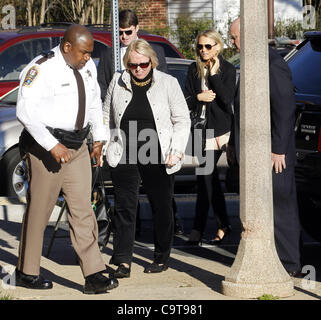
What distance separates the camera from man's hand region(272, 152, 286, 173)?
274 inches

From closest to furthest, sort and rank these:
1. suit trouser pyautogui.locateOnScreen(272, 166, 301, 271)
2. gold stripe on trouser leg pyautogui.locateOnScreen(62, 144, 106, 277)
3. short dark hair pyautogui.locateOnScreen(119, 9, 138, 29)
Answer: gold stripe on trouser leg pyautogui.locateOnScreen(62, 144, 106, 277) → suit trouser pyautogui.locateOnScreen(272, 166, 301, 271) → short dark hair pyautogui.locateOnScreen(119, 9, 138, 29)

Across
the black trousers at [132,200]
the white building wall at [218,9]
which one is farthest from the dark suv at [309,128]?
the white building wall at [218,9]

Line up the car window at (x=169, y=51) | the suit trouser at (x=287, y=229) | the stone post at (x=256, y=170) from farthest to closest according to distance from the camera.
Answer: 1. the car window at (x=169, y=51)
2. the suit trouser at (x=287, y=229)
3. the stone post at (x=256, y=170)

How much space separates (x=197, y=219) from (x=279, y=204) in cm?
155

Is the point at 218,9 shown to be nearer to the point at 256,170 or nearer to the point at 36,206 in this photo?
the point at 36,206

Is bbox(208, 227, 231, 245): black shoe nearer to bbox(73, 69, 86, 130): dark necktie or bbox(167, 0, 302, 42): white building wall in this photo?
bbox(73, 69, 86, 130): dark necktie

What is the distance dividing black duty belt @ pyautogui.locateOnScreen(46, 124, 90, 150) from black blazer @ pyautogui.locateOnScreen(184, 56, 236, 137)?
1979 millimetres

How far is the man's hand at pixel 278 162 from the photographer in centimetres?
697

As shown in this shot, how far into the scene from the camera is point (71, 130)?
22.2 feet

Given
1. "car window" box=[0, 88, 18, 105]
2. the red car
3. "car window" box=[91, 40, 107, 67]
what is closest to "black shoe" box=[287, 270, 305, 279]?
"car window" box=[0, 88, 18, 105]

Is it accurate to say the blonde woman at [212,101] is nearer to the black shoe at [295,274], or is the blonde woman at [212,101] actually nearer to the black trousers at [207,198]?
the black trousers at [207,198]

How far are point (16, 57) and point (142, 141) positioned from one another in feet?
16.8

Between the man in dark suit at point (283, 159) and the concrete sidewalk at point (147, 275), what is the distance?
0.88 feet

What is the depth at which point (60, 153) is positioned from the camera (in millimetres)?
6504
